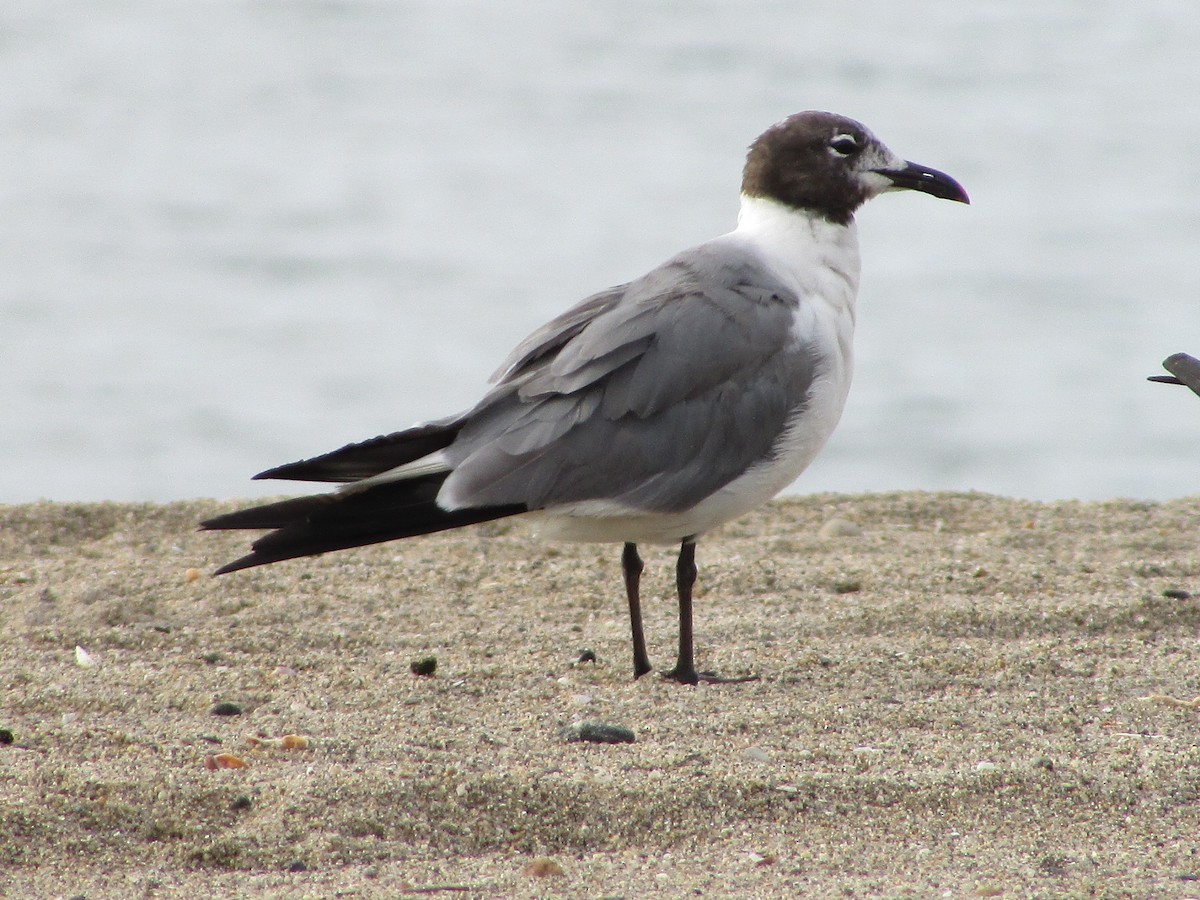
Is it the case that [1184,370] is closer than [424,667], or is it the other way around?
[1184,370]

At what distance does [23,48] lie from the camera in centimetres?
1703

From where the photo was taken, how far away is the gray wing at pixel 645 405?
4438mm

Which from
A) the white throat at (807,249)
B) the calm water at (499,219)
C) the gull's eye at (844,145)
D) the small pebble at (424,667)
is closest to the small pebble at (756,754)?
the small pebble at (424,667)

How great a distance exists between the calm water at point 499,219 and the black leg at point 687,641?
16.0 feet

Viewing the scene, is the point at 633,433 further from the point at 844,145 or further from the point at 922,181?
A: the point at 922,181

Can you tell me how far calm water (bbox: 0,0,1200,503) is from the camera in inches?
430

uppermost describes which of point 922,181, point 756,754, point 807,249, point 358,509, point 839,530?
point 922,181

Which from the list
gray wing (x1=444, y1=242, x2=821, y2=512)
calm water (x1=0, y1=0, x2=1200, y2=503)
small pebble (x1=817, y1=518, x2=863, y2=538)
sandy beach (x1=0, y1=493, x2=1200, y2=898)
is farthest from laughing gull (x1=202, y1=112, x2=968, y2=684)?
calm water (x1=0, y1=0, x2=1200, y2=503)

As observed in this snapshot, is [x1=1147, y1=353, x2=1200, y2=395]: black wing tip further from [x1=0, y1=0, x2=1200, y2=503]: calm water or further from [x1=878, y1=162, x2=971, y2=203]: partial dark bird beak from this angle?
[x1=0, y1=0, x2=1200, y2=503]: calm water

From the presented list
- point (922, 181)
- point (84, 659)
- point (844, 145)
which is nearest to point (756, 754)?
point (84, 659)

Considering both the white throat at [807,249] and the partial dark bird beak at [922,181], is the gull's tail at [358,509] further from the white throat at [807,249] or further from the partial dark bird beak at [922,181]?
the partial dark bird beak at [922,181]

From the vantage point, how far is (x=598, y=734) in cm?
405

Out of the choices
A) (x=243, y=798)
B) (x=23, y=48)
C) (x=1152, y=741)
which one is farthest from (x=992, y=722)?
(x=23, y=48)

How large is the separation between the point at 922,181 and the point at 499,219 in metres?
8.64
